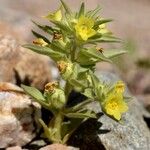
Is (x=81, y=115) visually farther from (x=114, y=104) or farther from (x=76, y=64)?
(x=76, y=64)

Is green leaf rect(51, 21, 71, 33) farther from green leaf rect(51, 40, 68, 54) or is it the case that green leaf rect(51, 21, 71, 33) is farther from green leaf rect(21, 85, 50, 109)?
green leaf rect(21, 85, 50, 109)

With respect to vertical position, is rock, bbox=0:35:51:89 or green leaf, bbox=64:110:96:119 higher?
rock, bbox=0:35:51:89

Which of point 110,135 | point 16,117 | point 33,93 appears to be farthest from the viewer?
point 110,135

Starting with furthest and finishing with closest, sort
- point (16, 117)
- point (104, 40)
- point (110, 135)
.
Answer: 1. point (110, 135)
2. point (16, 117)
3. point (104, 40)

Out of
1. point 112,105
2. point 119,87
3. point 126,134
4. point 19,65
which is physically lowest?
point 126,134

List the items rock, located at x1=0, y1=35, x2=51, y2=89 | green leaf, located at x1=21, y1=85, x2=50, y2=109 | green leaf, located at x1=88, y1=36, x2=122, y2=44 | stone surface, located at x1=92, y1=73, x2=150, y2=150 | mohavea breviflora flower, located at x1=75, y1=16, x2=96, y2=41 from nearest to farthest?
1. mohavea breviflora flower, located at x1=75, y1=16, x2=96, y2=41
2. green leaf, located at x1=88, y1=36, x2=122, y2=44
3. green leaf, located at x1=21, y1=85, x2=50, y2=109
4. stone surface, located at x1=92, y1=73, x2=150, y2=150
5. rock, located at x1=0, y1=35, x2=51, y2=89

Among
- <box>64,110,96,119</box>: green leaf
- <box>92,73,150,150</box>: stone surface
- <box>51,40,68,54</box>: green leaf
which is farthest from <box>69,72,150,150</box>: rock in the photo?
<box>51,40,68,54</box>: green leaf

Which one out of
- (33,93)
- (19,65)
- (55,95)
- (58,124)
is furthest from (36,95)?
(19,65)

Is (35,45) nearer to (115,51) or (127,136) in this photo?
(115,51)
